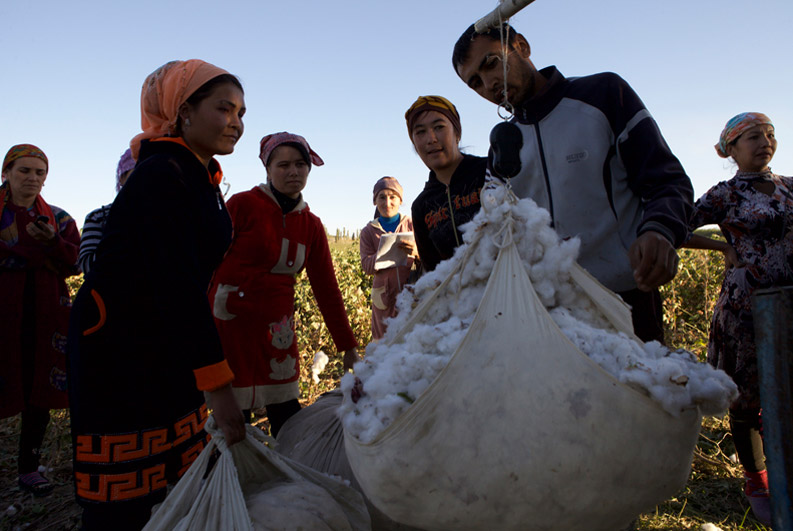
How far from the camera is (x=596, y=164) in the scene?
1.63 m

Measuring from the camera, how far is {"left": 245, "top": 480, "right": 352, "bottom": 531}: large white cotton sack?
1.29m

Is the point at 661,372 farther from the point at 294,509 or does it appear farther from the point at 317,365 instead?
the point at 317,365

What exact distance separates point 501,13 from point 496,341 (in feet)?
3.38

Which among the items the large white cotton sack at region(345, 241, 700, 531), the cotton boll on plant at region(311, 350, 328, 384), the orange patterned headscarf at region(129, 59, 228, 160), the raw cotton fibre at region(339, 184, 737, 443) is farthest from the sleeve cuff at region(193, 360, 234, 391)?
the cotton boll on plant at region(311, 350, 328, 384)

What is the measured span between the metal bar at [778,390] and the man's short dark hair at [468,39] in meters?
1.33

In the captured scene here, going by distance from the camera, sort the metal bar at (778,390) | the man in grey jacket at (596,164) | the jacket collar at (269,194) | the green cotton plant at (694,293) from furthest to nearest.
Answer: the green cotton plant at (694,293) < the jacket collar at (269,194) < the man in grey jacket at (596,164) < the metal bar at (778,390)

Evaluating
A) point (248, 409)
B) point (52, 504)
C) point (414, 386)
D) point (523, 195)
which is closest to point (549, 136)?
point (523, 195)

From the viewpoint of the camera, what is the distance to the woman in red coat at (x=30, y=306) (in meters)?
3.12

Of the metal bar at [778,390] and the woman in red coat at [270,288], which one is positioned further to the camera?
the woman in red coat at [270,288]

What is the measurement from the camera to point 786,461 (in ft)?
2.80

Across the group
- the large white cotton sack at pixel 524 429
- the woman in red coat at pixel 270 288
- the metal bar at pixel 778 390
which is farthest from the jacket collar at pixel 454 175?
the metal bar at pixel 778 390

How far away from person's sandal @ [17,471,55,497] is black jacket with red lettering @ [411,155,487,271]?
300 centimetres

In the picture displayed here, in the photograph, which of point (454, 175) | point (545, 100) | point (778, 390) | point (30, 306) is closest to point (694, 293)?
point (454, 175)

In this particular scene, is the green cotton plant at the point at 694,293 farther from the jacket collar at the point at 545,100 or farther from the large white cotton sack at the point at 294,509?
the large white cotton sack at the point at 294,509
